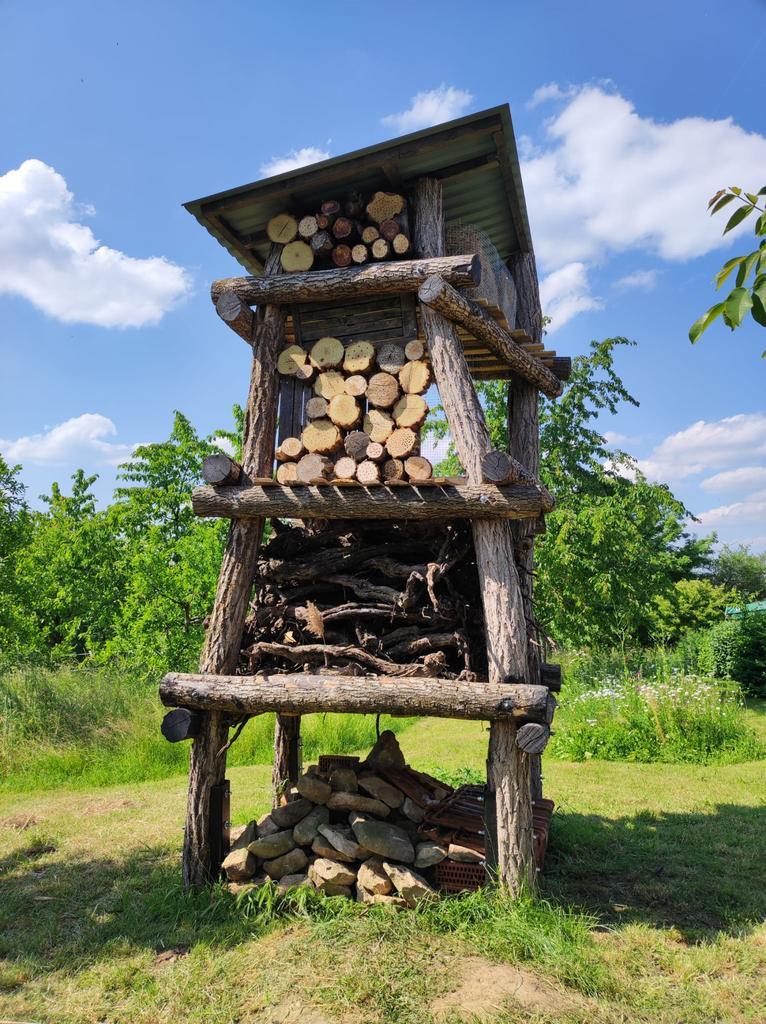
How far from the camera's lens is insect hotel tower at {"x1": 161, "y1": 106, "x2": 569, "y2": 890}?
5.21 metres

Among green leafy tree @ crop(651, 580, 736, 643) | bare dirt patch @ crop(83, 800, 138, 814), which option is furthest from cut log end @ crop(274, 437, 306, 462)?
green leafy tree @ crop(651, 580, 736, 643)

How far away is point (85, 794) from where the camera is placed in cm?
887

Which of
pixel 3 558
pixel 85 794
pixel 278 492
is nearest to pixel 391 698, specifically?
pixel 278 492

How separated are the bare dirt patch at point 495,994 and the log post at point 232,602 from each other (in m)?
2.28

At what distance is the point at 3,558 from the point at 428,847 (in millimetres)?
13258

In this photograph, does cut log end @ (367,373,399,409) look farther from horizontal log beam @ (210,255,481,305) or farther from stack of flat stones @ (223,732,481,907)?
stack of flat stones @ (223,732,481,907)

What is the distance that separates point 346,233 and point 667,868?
601cm

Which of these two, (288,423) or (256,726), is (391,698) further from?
(256,726)

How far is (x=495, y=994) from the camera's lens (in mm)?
3971

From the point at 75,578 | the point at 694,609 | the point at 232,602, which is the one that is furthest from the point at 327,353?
the point at 694,609

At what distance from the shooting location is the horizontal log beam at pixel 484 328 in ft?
18.2

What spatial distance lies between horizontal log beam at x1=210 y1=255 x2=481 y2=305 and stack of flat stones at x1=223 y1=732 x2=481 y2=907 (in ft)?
12.9

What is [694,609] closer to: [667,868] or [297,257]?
[667,868]

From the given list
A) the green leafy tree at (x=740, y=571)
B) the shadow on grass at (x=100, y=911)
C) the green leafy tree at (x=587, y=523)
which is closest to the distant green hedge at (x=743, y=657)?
the green leafy tree at (x=587, y=523)
